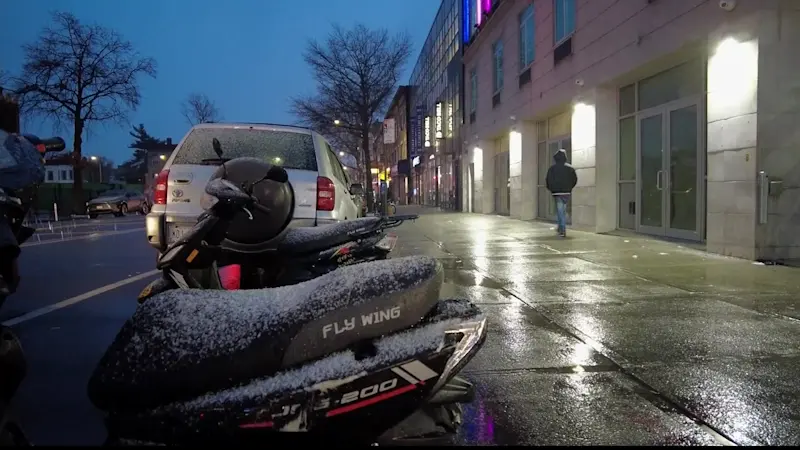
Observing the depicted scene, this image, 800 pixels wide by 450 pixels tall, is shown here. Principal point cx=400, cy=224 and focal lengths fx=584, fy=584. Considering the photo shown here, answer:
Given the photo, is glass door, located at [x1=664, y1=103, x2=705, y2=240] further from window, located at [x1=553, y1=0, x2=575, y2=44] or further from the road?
window, located at [x1=553, y1=0, x2=575, y2=44]

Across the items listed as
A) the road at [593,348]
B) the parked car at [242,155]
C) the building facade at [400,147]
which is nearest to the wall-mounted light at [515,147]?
the road at [593,348]

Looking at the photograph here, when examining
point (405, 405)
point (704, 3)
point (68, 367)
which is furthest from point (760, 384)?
point (704, 3)

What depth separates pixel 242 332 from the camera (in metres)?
2.15

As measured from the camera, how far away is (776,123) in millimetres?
8344

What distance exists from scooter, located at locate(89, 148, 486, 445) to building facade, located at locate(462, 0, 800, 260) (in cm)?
802

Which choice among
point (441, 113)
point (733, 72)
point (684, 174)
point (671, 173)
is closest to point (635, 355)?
point (733, 72)

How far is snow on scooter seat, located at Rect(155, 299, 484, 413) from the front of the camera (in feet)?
6.84

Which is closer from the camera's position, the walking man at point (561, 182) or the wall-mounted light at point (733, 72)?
the wall-mounted light at point (733, 72)

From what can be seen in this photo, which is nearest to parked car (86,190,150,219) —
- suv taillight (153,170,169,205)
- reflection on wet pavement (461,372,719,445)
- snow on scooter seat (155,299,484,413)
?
suv taillight (153,170,169,205)

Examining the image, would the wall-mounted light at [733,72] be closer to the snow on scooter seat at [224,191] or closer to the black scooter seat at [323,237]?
the black scooter seat at [323,237]

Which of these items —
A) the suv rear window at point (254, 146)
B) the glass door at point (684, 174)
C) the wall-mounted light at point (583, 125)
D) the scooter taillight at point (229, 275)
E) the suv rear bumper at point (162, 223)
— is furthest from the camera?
the wall-mounted light at point (583, 125)

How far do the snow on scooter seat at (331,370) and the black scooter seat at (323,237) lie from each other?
185cm

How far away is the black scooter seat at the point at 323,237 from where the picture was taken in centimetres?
409

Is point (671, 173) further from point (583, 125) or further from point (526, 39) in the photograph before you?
point (526, 39)
